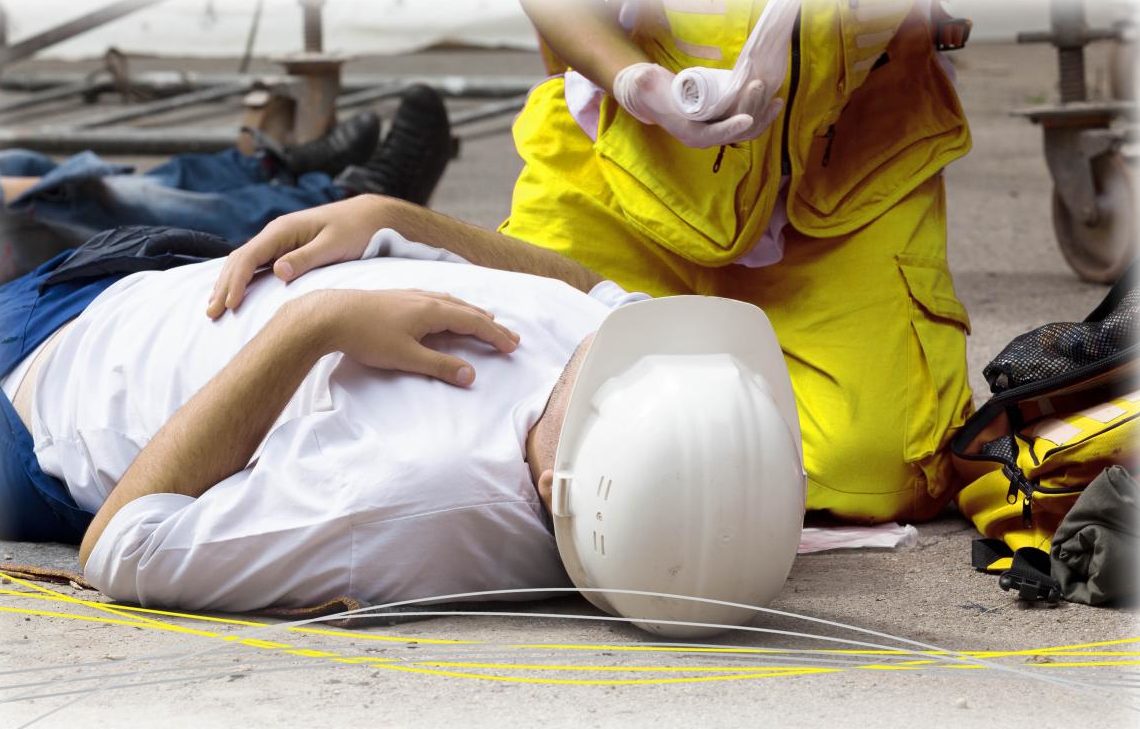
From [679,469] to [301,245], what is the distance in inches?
30.7

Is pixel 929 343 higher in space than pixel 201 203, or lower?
lower

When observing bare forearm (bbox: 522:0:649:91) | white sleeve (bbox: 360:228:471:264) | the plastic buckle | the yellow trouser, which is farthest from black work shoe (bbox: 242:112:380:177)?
the plastic buckle

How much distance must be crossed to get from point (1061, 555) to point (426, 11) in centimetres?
718

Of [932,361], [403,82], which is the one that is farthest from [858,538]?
[403,82]

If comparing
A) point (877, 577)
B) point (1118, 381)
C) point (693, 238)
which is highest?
point (693, 238)

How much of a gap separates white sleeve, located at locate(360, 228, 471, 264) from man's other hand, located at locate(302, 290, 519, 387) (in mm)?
284

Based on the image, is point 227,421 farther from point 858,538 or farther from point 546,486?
point 858,538

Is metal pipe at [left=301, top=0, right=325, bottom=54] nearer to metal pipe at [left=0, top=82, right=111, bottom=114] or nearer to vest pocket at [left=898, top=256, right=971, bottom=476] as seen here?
metal pipe at [left=0, top=82, right=111, bottom=114]

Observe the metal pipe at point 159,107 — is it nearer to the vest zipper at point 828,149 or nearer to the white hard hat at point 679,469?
the vest zipper at point 828,149

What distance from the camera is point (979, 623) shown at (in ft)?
6.23

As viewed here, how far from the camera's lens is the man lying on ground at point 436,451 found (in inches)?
64.1

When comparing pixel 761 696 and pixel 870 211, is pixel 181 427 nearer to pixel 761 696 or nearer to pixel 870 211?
pixel 761 696

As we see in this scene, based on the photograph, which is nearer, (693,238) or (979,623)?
(979,623)

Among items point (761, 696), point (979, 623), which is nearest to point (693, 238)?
point (979, 623)
